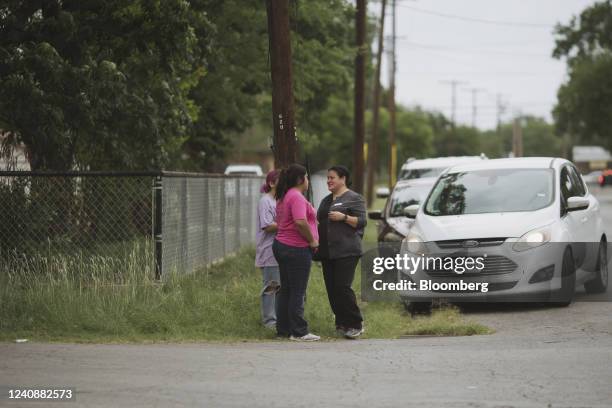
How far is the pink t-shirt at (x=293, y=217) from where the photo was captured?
10.8m

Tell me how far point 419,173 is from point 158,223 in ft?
30.6

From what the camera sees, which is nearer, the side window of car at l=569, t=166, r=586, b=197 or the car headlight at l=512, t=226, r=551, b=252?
the car headlight at l=512, t=226, r=551, b=252

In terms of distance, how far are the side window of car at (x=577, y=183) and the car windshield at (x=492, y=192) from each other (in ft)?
2.58

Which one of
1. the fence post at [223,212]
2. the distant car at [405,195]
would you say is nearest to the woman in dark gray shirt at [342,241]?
the distant car at [405,195]

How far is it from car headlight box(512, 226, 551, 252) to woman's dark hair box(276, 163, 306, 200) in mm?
3082

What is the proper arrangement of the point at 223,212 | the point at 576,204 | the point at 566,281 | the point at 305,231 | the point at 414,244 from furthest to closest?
the point at 223,212, the point at 576,204, the point at 414,244, the point at 566,281, the point at 305,231

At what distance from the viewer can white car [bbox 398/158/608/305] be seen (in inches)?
497

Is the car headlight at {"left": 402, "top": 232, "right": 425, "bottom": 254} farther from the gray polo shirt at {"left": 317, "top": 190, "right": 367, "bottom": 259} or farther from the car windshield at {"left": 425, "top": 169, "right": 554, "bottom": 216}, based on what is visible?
the gray polo shirt at {"left": 317, "top": 190, "right": 367, "bottom": 259}

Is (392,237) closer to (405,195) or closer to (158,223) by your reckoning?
(405,195)

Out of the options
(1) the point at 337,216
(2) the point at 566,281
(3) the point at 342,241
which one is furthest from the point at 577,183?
(1) the point at 337,216

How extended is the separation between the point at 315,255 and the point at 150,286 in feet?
8.54

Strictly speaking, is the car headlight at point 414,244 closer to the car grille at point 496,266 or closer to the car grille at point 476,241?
the car grille at point 476,241

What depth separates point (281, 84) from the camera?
14742 mm

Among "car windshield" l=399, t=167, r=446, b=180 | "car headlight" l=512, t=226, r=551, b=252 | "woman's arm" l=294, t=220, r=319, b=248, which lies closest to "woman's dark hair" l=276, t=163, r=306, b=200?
"woman's arm" l=294, t=220, r=319, b=248
